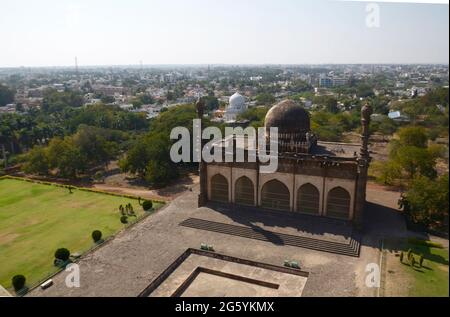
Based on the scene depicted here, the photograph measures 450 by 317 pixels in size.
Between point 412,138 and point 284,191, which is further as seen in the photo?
point 412,138

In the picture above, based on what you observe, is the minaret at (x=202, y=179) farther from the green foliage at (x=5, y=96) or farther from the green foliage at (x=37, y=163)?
the green foliage at (x=5, y=96)

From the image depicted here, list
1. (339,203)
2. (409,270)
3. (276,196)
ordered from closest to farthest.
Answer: (409,270)
(339,203)
(276,196)

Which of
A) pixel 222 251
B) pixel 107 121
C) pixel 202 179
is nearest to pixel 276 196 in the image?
pixel 202 179

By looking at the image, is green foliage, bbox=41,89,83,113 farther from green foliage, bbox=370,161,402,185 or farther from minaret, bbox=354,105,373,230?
minaret, bbox=354,105,373,230

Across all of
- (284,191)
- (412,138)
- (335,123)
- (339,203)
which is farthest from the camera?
(335,123)

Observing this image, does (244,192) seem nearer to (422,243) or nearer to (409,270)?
(409,270)

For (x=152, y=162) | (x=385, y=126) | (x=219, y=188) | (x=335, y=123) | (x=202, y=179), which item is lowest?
(x=219, y=188)

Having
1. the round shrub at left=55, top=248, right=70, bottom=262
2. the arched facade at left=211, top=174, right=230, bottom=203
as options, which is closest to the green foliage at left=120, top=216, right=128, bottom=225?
the round shrub at left=55, top=248, right=70, bottom=262
